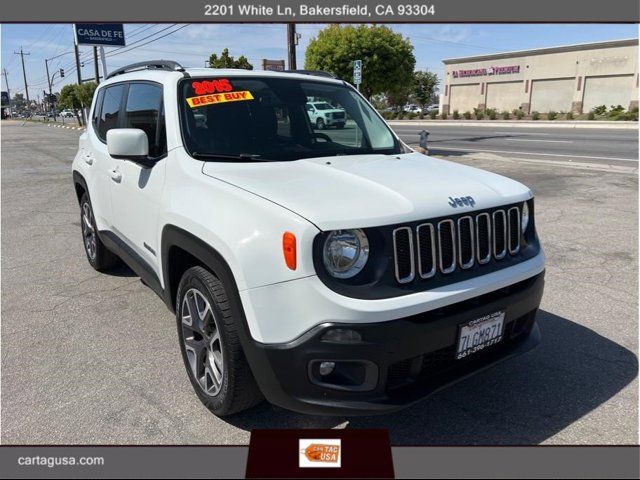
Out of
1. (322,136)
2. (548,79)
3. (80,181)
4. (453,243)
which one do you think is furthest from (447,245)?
(548,79)

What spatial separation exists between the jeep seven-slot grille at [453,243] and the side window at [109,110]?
3107 millimetres

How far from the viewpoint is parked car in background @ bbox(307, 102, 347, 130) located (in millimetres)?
3711

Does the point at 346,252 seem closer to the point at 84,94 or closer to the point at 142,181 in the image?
the point at 142,181

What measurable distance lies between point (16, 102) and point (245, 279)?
165 m

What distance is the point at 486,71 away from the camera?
54.2 metres

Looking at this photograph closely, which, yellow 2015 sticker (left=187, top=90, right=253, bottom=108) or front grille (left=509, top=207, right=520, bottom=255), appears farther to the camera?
yellow 2015 sticker (left=187, top=90, right=253, bottom=108)

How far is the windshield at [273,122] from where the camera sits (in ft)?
10.3

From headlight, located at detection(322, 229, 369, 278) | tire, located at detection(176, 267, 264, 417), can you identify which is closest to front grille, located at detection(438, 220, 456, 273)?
headlight, located at detection(322, 229, 369, 278)

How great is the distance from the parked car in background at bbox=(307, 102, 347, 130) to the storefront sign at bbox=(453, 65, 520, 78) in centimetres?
5343

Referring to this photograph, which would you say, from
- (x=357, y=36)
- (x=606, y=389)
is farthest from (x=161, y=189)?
(x=357, y=36)

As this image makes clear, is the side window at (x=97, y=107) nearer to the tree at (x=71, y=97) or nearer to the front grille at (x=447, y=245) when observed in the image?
the front grille at (x=447, y=245)

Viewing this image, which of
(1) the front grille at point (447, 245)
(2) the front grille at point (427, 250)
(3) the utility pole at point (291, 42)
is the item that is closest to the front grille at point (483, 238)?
(1) the front grille at point (447, 245)

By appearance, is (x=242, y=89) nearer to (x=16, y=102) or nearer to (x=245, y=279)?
(x=245, y=279)

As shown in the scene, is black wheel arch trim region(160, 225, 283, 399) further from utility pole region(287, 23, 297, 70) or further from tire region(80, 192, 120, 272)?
utility pole region(287, 23, 297, 70)
